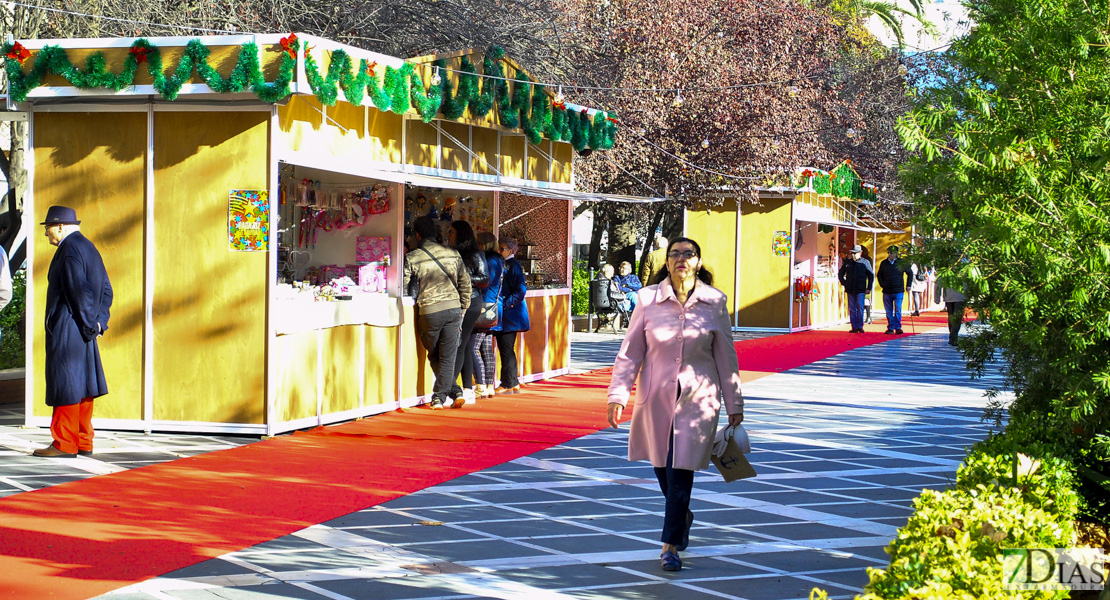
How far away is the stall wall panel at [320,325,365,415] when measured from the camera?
10250 mm

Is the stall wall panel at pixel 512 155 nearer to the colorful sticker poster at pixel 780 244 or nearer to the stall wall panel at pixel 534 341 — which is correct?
the stall wall panel at pixel 534 341

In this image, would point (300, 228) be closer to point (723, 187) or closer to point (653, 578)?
point (653, 578)

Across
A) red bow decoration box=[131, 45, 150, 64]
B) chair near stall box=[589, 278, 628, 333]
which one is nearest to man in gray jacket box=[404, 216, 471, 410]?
red bow decoration box=[131, 45, 150, 64]

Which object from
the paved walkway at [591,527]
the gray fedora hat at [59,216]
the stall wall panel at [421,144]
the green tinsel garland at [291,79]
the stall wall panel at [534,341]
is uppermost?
the green tinsel garland at [291,79]

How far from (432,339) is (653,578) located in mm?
6133

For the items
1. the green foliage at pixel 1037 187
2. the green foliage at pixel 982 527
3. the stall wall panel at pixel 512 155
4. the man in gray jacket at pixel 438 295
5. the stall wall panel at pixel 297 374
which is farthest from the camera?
the stall wall panel at pixel 512 155

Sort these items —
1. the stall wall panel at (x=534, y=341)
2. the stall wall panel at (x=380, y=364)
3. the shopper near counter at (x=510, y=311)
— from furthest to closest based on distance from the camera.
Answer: the stall wall panel at (x=534, y=341), the shopper near counter at (x=510, y=311), the stall wall panel at (x=380, y=364)

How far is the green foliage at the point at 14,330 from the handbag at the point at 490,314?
460 centimetres

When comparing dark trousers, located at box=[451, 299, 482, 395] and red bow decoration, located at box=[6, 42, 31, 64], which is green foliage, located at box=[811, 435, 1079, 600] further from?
red bow decoration, located at box=[6, 42, 31, 64]

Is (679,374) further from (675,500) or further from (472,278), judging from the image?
(472,278)

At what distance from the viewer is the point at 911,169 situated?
5.21m

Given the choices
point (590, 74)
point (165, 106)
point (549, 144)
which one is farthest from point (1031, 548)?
point (590, 74)

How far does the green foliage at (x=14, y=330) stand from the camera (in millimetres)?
13078

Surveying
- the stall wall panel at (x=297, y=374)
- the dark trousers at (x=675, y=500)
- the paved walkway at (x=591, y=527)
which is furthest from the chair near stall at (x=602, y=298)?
the dark trousers at (x=675, y=500)
